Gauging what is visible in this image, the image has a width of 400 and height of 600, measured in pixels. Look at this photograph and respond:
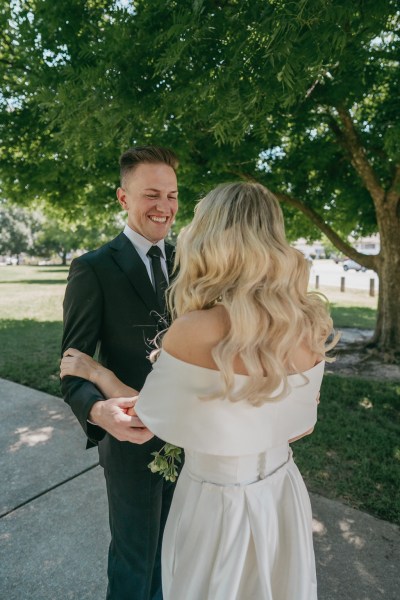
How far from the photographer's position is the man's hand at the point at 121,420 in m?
1.61

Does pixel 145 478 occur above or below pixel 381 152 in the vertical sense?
below

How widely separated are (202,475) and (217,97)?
2.66 m

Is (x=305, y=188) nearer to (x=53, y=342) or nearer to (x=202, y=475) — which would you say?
(x=53, y=342)

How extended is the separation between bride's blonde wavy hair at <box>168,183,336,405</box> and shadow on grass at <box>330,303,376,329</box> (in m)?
10.4

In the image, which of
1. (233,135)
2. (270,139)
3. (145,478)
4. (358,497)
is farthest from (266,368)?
(270,139)

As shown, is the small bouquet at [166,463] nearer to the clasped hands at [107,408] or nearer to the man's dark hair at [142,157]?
the clasped hands at [107,408]

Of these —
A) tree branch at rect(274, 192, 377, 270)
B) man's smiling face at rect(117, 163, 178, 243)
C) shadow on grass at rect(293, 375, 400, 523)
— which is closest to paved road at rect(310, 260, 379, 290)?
tree branch at rect(274, 192, 377, 270)

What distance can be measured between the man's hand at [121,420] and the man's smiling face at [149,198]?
951 mm

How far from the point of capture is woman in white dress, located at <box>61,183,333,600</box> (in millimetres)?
1363

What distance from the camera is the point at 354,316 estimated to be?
43.7ft

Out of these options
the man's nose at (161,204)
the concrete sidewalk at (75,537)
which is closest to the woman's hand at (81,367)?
the man's nose at (161,204)

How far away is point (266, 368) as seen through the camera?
4.59ft

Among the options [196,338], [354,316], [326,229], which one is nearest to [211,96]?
[196,338]

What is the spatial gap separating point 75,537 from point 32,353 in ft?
20.0
